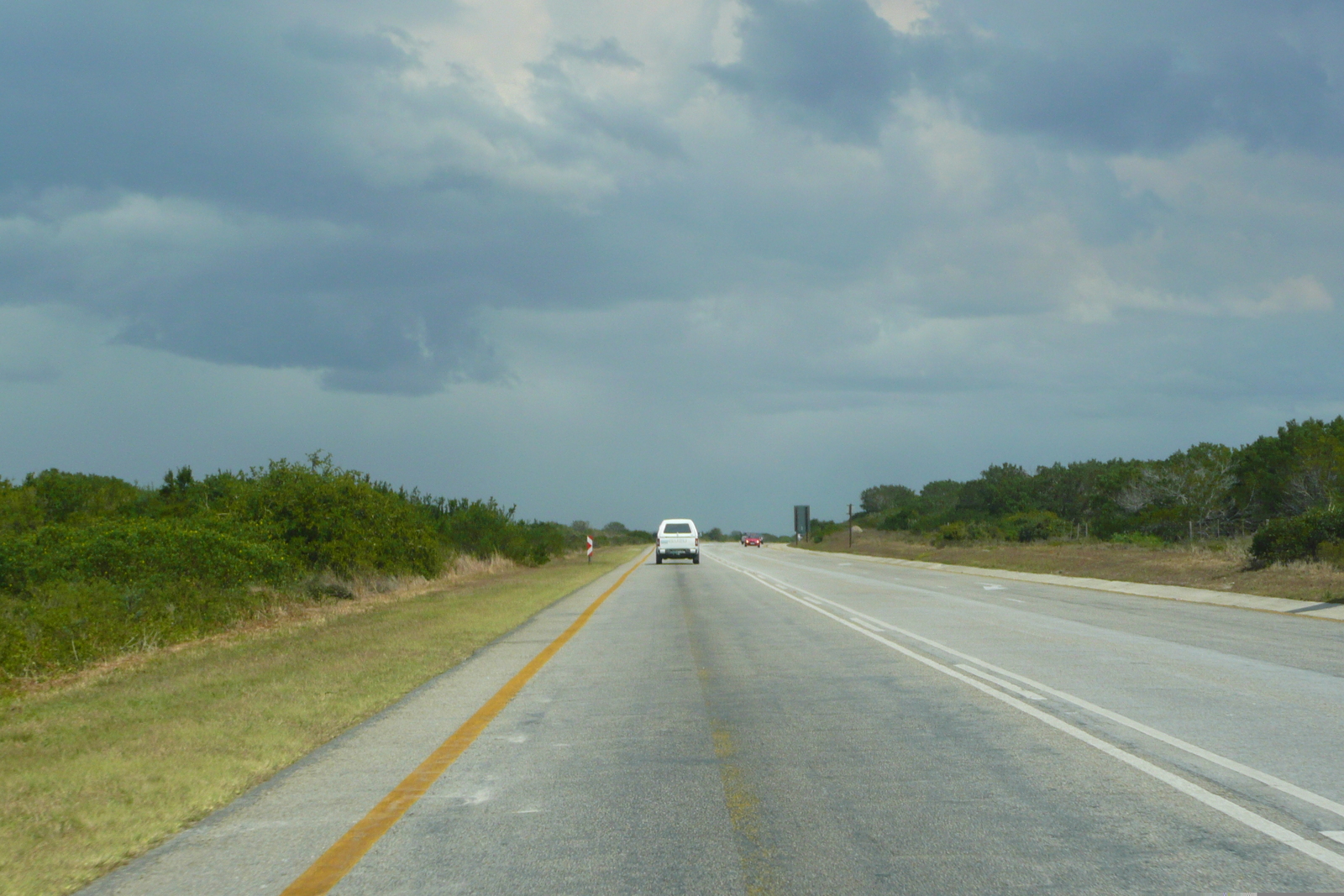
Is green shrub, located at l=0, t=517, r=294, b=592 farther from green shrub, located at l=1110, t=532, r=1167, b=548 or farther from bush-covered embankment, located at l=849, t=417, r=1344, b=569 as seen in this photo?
green shrub, located at l=1110, t=532, r=1167, b=548

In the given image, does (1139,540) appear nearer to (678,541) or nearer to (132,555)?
(678,541)

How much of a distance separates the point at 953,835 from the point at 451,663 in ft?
28.0

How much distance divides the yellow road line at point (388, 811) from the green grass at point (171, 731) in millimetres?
994

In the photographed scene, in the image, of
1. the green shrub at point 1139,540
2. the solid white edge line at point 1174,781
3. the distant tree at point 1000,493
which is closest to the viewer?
the solid white edge line at point 1174,781

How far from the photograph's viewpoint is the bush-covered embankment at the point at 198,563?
15062 mm

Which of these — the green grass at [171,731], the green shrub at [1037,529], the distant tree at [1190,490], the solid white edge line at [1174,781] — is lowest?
the green grass at [171,731]

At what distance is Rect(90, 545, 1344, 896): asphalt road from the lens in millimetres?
4922

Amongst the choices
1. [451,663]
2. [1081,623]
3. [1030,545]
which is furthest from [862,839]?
[1030,545]

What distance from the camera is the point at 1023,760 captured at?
718 cm

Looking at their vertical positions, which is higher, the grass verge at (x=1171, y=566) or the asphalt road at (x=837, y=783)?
the grass verge at (x=1171, y=566)

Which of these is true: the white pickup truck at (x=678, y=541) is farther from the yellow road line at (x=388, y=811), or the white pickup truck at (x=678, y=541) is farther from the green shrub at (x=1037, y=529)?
the yellow road line at (x=388, y=811)

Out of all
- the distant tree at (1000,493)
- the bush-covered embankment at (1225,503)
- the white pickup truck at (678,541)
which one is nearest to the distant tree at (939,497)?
the distant tree at (1000,493)

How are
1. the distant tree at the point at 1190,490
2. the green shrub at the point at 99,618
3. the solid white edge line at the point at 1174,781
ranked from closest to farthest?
the solid white edge line at the point at 1174,781
the green shrub at the point at 99,618
the distant tree at the point at 1190,490

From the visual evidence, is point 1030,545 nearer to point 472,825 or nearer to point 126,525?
point 126,525
